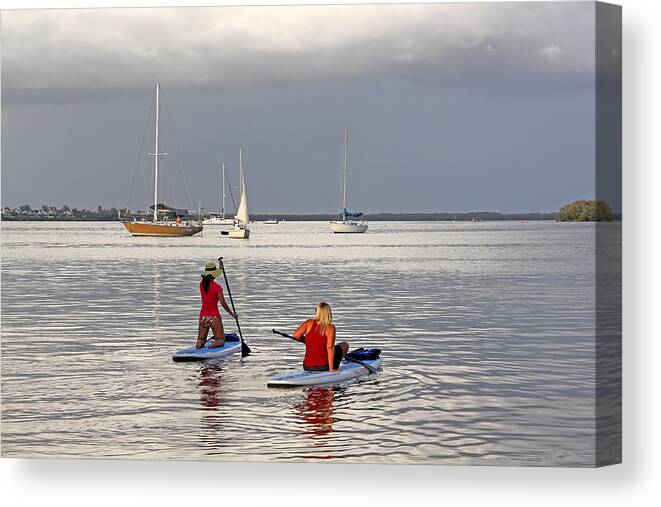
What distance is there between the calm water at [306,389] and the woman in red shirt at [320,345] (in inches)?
15.0

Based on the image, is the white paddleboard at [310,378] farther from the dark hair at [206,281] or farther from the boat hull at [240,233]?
the boat hull at [240,233]

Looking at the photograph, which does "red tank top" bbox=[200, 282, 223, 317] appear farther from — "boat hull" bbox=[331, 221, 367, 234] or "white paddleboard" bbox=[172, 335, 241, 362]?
"boat hull" bbox=[331, 221, 367, 234]

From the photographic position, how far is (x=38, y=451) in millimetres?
12422

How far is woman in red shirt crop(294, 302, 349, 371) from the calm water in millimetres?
382

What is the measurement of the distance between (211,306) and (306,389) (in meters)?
2.78

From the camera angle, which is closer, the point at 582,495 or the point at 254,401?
the point at 582,495

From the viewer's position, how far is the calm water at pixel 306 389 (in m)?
12.4

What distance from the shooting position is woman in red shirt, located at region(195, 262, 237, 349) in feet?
→ 56.3

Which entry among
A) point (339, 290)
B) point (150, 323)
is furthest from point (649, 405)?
point (339, 290)

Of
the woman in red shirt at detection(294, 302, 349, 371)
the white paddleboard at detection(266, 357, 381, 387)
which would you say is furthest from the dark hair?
the white paddleboard at detection(266, 357, 381, 387)

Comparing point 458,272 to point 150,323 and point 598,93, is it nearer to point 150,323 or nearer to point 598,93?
point 150,323

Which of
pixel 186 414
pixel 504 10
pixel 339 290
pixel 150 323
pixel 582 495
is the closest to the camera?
pixel 582 495

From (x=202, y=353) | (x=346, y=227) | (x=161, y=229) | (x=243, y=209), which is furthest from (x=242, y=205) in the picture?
(x=202, y=353)

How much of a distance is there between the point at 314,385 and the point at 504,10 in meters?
6.88
